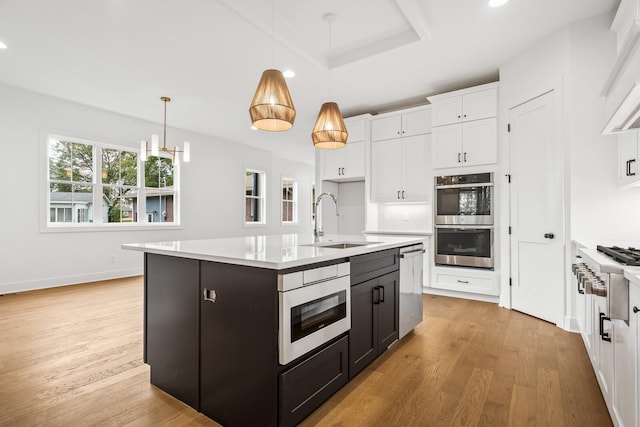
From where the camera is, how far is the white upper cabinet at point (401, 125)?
15.2 ft

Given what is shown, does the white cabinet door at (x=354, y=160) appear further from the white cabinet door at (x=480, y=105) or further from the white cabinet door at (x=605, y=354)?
the white cabinet door at (x=605, y=354)

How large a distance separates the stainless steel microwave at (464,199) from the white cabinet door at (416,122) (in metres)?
0.80

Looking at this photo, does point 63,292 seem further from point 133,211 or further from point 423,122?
point 423,122

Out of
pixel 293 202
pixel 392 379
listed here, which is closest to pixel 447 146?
pixel 392 379

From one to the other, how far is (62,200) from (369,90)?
4891 mm

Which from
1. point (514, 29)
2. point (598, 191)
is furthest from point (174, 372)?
point (514, 29)

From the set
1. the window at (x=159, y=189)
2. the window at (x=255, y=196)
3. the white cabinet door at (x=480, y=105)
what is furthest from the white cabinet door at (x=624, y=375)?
the window at (x=255, y=196)

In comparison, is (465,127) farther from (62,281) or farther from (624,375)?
(62,281)

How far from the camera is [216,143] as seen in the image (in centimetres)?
705

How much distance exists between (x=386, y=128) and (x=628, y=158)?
301 centimetres

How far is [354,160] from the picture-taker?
5.25 metres

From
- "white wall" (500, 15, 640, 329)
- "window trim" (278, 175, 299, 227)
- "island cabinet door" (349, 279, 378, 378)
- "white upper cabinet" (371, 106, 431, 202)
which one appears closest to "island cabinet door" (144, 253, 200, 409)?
"island cabinet door" (349, 279, 378, 378)

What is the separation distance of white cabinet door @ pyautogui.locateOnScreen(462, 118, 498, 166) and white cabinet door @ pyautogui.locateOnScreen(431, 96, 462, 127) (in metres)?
0.17

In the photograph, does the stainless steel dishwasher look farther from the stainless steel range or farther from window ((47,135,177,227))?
window ((47,135,177,227))
